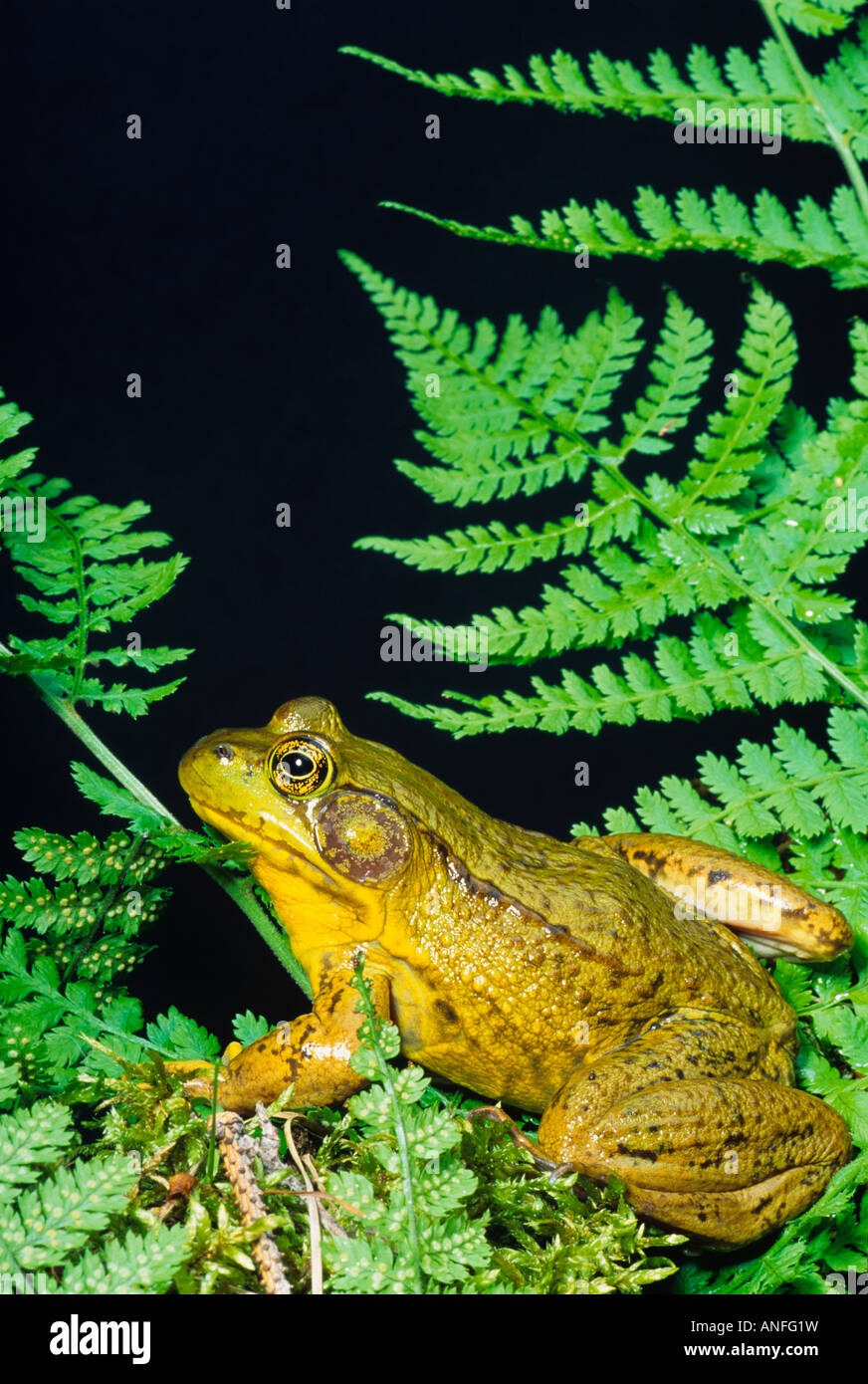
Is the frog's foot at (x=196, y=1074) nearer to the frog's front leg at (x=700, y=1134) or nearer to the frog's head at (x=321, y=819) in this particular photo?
the frog's head at (x=321, y=819)

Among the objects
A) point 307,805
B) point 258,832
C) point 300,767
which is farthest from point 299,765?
point 258,832

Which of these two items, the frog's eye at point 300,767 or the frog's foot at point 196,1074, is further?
the frog's eye at point 300,767

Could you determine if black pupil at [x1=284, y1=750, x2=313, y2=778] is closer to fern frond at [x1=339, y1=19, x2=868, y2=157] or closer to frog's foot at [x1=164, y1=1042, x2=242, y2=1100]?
frog's foot at [x1=164, y1=1042, x2=242, y2=1100]

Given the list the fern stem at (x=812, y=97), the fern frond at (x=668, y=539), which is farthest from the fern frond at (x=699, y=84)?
the fern frond at (x=668, y=539)

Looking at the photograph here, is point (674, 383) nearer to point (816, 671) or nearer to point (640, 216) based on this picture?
point (640, 216)

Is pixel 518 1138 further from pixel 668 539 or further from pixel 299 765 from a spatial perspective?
pixel 668 539

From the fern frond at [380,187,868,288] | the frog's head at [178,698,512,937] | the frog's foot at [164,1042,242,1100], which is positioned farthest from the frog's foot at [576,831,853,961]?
the fern frond at [380,187,868,288]
